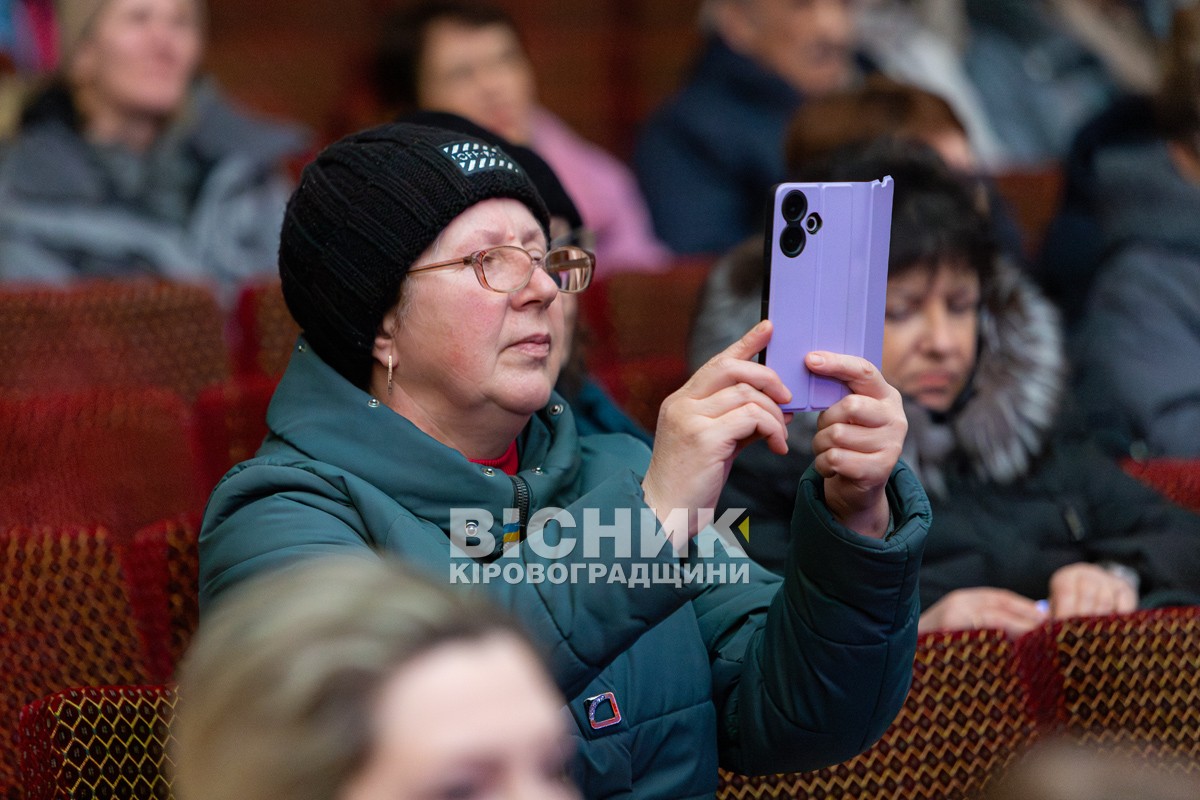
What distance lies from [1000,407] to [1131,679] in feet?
2.01

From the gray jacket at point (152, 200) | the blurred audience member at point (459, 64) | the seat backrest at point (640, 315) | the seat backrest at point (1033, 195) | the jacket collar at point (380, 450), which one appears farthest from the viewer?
the seat backrest at point (1033, 195)

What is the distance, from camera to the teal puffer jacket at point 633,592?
1.28 m

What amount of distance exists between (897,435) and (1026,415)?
0.94 m

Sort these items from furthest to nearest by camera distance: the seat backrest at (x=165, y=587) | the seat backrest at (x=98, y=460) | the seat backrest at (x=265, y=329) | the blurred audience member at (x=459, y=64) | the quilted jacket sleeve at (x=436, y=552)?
the blurred audience member at (x=459, y=64), the seat backrest at (x=265, y=329), the seat backrest at (x=98, y=460), the seat backrest at (x=165, y=587), the quilted jacket sleeve at (x=436, y=552)

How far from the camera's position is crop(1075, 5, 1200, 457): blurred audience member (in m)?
2.73

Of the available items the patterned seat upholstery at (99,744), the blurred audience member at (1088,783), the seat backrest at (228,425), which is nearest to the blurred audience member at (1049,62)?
the seat backrest at (228,425)

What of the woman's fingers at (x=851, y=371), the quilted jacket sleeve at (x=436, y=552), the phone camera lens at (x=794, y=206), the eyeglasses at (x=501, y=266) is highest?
the phone camera lens at (x=794, y=206)

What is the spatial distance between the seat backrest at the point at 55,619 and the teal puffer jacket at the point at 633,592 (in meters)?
0.30

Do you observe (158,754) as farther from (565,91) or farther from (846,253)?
(565,91)

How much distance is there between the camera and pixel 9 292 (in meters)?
2.44

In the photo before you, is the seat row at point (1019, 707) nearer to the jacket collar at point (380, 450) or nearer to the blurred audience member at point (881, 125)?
the jacket collar at point (380, 450)

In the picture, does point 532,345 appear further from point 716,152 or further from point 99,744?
point 716,152

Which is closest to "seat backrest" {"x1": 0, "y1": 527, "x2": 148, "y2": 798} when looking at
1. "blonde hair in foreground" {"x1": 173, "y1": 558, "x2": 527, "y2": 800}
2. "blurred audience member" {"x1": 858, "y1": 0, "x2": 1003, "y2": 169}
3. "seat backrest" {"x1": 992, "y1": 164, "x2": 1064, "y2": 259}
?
"blonde hair in foreground" {"x1": 173, "y1": 558, "x2": 527, "y2": 800}

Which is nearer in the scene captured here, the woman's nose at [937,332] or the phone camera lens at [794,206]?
the phone camera lens at [794,206]
